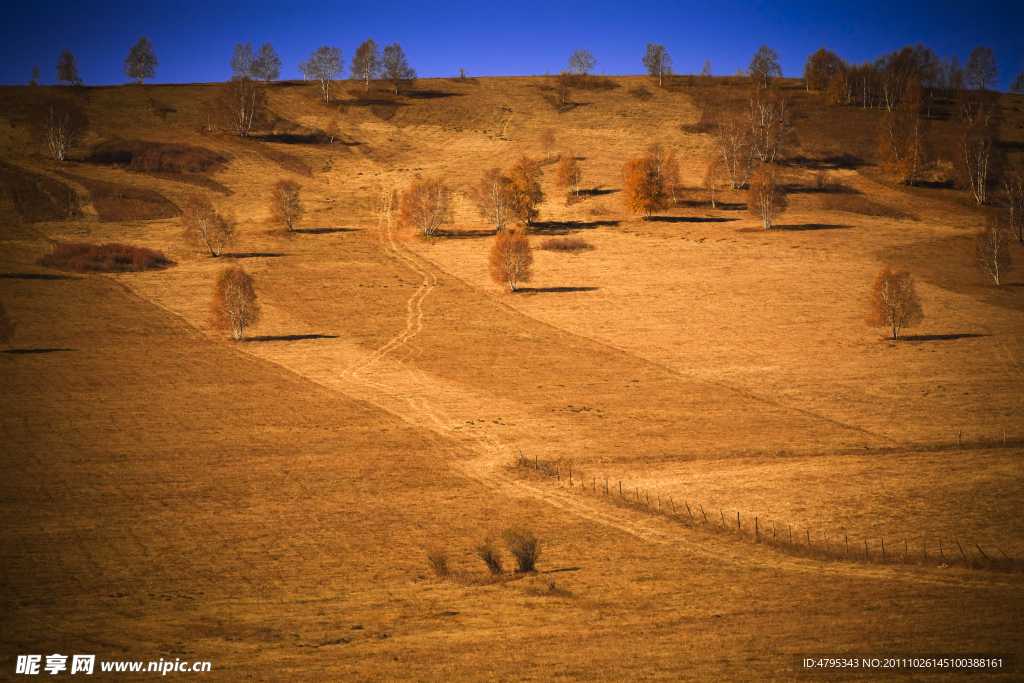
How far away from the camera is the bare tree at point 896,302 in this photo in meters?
59.8

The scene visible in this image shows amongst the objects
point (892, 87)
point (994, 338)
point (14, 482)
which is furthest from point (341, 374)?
point (892, 87)

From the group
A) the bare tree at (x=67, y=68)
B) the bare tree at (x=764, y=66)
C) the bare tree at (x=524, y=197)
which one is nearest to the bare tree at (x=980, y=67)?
the bare tree at (x=764, y=66)

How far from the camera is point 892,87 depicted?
149m

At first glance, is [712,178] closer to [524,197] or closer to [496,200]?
[524,197]

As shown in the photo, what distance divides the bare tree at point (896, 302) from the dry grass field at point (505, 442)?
5.88ft

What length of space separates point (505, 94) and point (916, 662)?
161 meters

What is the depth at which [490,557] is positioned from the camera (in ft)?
89.6

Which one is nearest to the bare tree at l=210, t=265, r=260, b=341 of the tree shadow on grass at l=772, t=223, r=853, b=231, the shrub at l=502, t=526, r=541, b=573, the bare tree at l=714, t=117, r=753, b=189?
the shrub at l=502, t=526, r=541, b=573

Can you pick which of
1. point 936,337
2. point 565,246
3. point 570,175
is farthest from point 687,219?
point 936,337

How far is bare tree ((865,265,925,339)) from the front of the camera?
59.8 metres

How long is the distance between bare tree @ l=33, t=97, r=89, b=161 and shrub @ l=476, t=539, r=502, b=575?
12007 centimetres

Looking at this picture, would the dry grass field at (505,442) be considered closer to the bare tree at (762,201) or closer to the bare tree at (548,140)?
the bare tree at (762,201)

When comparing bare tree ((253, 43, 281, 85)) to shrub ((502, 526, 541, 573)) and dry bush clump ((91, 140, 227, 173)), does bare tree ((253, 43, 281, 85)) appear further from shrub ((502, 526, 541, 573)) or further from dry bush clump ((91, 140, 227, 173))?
shrub ((502, 526, 541, 573))

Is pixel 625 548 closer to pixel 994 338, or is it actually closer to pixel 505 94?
pixel 994 338
